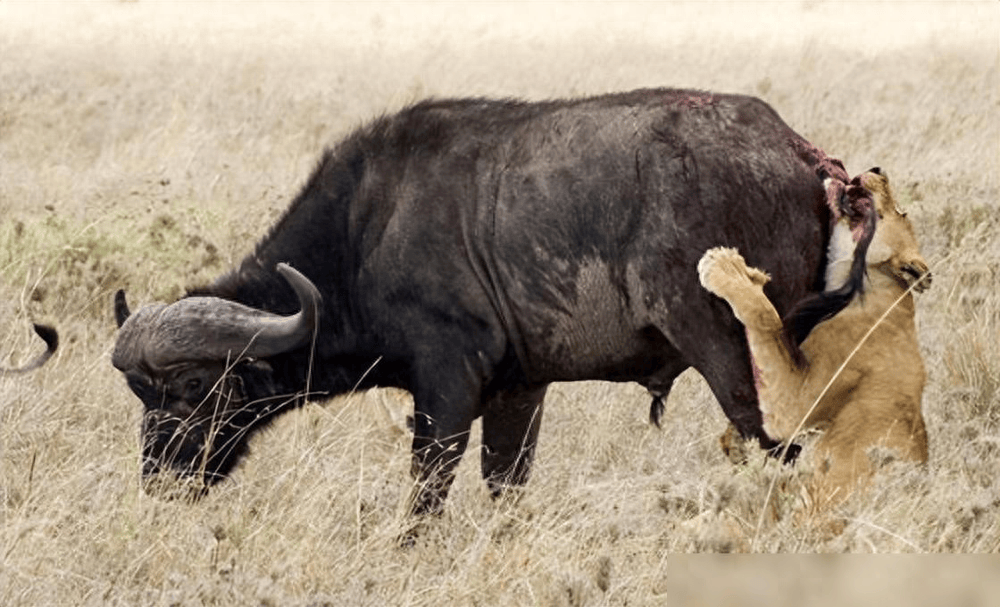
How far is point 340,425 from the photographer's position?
7434 millimetres

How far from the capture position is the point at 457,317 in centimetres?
654

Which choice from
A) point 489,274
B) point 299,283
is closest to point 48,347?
point 299,283

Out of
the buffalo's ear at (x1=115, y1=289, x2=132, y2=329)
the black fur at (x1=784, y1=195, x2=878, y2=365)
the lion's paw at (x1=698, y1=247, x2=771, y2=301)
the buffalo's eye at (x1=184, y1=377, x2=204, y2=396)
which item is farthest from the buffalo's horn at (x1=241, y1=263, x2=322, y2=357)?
the black fur at (x1=784, y1=195, x2=878, y2=365)

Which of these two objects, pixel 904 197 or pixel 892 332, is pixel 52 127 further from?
pixel 892 332

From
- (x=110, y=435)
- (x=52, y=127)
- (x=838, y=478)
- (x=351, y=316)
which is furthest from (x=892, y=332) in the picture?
(x=52, y=127)

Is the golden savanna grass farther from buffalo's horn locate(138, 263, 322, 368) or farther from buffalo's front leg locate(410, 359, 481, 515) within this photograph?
buffalo's horn locate(138, 263, 322, 368)

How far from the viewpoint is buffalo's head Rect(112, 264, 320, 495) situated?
6.62 meters

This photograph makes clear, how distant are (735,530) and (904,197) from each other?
6.07m

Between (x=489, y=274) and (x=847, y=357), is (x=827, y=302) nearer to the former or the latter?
(x=847, y=357)

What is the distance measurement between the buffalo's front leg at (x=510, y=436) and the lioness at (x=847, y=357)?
1.34m

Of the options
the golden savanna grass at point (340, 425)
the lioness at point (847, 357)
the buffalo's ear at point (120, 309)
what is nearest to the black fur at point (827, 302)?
the lioness at point (847, 357)

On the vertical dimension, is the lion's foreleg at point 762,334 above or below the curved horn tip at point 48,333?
above

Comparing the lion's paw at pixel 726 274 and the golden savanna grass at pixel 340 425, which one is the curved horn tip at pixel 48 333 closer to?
the golden savanna grass at pixel 340 425

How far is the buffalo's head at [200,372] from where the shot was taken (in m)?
6.62
